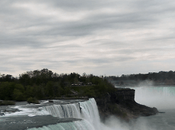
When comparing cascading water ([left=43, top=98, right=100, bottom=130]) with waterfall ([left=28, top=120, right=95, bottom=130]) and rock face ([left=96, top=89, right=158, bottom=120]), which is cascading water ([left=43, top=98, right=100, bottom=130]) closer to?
waterfall ([left=28, top=120, right=95, bottom=130])

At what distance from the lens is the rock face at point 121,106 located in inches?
2329

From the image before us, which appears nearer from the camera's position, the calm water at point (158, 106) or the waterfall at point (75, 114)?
the waterfall at point (75, 114)

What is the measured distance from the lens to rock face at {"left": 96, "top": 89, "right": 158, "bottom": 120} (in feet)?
194

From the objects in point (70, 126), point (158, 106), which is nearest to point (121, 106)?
point (158, 106)

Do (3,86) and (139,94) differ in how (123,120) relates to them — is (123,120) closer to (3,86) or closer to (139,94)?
(3,86)

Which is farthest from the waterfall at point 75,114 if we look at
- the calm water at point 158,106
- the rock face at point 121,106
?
the calm water at point 158,106

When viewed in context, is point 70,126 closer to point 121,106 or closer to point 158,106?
point 121,106

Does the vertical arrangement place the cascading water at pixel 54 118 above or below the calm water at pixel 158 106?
above

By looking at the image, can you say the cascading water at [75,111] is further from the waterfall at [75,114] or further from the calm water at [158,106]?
the calm water at [158,106]

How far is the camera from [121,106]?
68562 mm

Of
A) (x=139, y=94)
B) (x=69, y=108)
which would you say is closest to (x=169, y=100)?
(x=139, y=94)

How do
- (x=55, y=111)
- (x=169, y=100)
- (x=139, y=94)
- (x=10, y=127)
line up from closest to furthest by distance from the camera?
(x=10, y=127)
(x=55, y=111)
(x=169, y=100)
(x=139, y=94)

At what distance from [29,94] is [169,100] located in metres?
64.4

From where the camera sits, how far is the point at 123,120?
59219 mm
